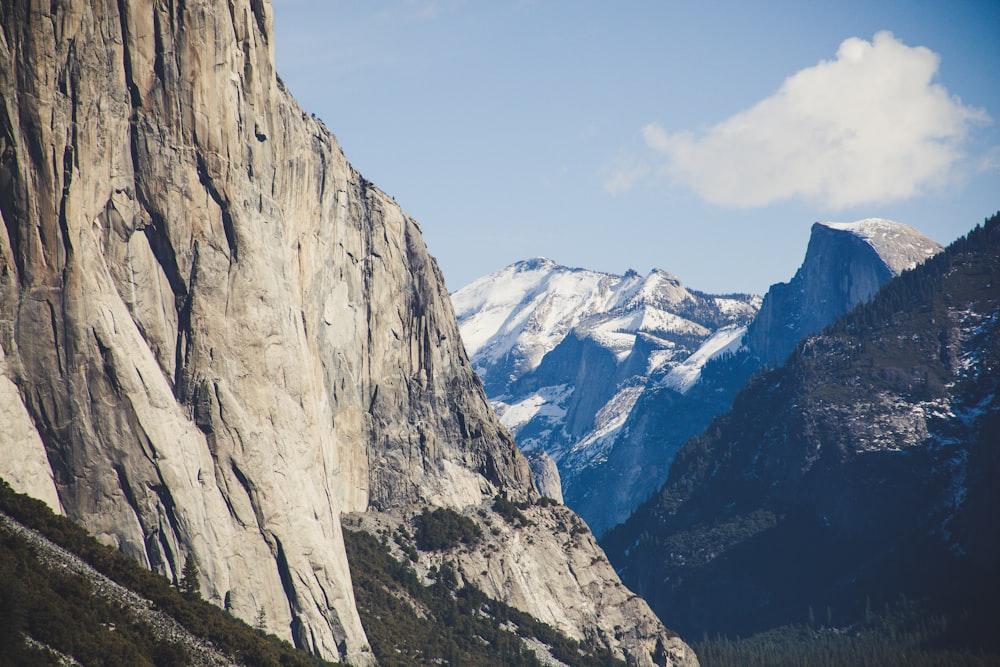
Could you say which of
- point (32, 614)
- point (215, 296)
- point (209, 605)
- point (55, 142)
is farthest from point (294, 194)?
point (32, 614)

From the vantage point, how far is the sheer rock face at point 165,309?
410ft

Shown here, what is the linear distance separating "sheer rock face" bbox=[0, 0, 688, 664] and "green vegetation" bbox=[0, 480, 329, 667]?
8732mm

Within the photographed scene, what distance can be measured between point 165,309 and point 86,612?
158 feet

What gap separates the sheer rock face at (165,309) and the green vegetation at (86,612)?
8.73 m

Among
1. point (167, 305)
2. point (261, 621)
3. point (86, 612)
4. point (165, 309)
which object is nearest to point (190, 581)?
point (261, 621)

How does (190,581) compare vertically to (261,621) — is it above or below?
above

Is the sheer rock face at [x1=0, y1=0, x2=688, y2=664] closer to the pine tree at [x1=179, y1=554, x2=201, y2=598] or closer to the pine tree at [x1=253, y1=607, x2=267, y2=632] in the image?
the pine tree at [x1=253, y1=607, x2=267, y2=632]

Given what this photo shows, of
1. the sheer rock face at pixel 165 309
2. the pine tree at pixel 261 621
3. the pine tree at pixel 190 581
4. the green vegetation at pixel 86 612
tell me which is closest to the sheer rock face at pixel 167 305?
the sheer rock face at pixel 165 309

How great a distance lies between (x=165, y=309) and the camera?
461 ft

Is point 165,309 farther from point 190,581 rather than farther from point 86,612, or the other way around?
point 86,612

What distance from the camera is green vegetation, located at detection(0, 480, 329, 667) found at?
90625 millimetres

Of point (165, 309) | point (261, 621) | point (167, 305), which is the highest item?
point (167, 305)

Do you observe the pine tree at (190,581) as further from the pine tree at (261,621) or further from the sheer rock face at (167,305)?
the pine tree at (261,621)

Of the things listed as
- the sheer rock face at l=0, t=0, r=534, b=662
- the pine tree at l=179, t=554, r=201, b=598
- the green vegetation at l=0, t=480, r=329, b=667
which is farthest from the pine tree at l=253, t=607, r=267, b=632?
the pine tree at l=179, t=554, r=201, b=598
